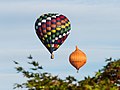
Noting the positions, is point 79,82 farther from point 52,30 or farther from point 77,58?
point 77,58

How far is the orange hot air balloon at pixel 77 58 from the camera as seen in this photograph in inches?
2923

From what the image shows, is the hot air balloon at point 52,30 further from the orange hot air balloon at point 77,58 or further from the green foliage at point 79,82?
the green foliage at point 79,82

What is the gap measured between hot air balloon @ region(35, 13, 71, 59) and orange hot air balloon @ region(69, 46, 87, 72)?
9021mm

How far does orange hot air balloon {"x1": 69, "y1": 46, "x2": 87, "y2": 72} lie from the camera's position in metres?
74.2

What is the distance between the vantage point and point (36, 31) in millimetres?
66375

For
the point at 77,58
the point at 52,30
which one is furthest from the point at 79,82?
the point at 77,58

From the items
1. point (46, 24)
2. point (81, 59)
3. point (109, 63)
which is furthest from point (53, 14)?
point (109, 63)

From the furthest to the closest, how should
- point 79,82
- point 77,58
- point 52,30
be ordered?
point 77,58, point 52,30, point 79,82

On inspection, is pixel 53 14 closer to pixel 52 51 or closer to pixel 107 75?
pixel 52 51

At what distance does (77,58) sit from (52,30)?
1381 cm

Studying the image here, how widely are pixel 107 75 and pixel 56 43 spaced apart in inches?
2257

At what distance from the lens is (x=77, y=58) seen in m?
77.0

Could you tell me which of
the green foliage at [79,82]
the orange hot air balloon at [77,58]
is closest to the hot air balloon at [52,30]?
the orange hot air balloon at [77,58]

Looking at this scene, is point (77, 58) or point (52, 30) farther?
point (77, 58)
